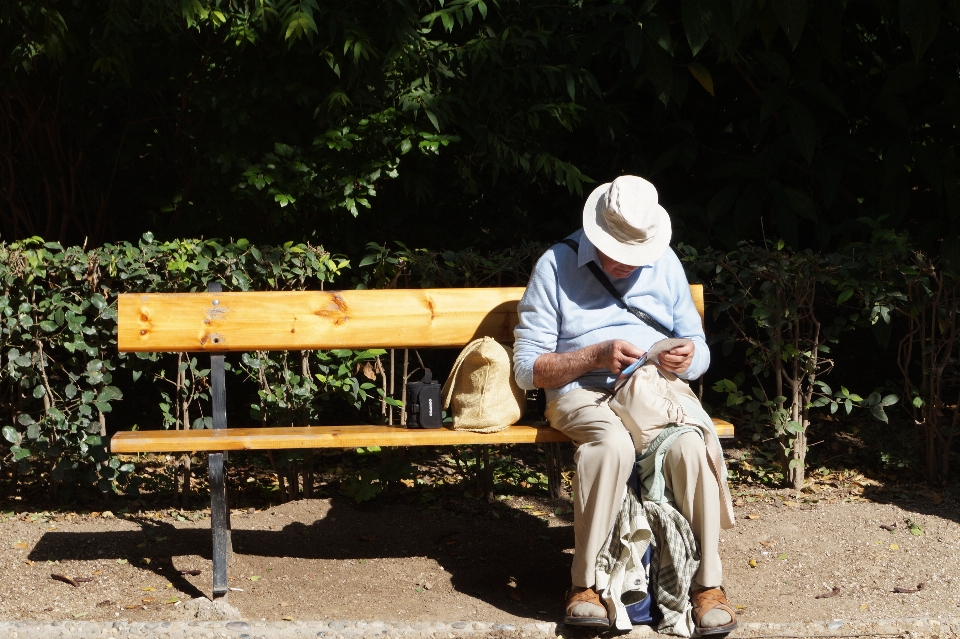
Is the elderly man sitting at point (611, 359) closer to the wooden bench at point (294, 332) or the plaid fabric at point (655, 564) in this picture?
the plaid fabric at point (655, 564)

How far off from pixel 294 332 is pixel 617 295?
1.31 m

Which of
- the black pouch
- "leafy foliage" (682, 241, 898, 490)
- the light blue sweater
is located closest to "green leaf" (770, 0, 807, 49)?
"leafy foliage" (682, 241, 898, 490)

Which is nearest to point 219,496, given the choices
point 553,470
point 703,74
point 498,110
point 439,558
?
point 439,558

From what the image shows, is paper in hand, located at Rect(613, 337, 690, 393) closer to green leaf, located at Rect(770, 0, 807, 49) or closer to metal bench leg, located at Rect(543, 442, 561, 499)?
metal bench leg, located at Rect(543, 442, 561, 499)

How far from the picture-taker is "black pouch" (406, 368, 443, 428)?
4117 millimetres

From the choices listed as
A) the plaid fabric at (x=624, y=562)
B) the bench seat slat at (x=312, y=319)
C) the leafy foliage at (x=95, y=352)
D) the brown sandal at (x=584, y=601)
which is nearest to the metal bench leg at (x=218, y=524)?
the bench seat slat at (x=312, y=319)

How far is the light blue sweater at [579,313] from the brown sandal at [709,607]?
2.62 feet

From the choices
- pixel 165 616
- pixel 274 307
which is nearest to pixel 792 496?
pixel 274 307

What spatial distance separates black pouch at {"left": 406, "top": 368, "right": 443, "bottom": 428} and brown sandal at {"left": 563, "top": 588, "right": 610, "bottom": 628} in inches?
35.5

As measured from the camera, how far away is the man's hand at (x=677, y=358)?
3.73 meters

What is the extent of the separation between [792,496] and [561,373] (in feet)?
6.29

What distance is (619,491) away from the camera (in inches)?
141

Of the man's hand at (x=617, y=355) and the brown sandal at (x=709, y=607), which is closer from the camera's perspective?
A: the brown sandal at (x=709, y=607)

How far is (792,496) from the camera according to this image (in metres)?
5.14
